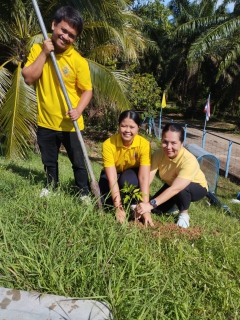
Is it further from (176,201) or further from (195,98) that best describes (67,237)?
(195,98)

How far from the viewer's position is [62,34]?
3092 mm

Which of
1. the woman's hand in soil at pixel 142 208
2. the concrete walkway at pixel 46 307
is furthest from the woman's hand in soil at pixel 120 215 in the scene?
the concrete walkway at pixel 46 307

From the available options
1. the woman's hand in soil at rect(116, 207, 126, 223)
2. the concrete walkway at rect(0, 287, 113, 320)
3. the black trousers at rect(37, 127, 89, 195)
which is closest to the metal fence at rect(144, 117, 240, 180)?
the black trousers at rect(37, 127, 89, 195)

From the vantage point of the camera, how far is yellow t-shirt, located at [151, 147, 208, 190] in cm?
334

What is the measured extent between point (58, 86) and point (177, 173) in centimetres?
142

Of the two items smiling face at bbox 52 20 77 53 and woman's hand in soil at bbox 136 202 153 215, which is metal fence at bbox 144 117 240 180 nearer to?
woman's hand in soil at bbox 136 202 153 215

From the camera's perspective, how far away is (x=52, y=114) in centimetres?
343

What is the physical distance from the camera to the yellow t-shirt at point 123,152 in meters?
3.36

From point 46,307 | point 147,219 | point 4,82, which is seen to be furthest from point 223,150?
point 46,307

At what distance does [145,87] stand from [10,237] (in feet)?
41.4

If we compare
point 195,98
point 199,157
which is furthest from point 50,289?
point 195,98

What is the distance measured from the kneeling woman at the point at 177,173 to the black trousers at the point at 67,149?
0.71 meters

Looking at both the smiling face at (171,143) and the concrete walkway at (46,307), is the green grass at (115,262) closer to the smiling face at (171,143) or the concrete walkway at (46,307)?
the concrete walkway at (46,307)

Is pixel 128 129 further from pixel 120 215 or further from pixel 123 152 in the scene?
pixel 120 215
